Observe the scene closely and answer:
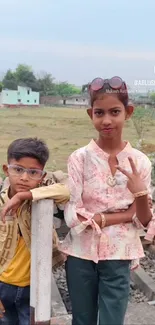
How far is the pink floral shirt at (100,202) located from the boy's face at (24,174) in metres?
0.14

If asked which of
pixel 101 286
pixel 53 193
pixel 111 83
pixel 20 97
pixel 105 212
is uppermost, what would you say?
pixel 20 97

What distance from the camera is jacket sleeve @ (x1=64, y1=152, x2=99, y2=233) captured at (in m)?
1.67

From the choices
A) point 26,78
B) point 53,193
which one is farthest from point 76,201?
point 26,78

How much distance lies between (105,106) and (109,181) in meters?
0.32

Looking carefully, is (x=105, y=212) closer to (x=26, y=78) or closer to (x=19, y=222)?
(x=19, y=222)

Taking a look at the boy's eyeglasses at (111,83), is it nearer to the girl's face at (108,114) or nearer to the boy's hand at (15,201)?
the girl's face at (108,114)

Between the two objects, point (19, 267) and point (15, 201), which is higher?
point (15, 201)

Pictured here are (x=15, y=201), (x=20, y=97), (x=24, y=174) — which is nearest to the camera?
(x=15, y=201)

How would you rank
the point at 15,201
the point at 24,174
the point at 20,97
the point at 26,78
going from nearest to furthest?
the point at 15,201 → the point at 24,174 → the point at 20,97 → the point at 26,78

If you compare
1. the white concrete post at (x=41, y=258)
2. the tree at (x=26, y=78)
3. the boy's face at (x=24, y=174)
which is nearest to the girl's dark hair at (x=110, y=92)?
the boy's face at (x=24, y=174)

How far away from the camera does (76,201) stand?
1.71m

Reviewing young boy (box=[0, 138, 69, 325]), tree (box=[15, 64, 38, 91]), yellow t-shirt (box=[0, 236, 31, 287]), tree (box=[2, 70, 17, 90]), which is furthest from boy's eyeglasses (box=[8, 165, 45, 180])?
tree (box=[15, 64, 38, 91])

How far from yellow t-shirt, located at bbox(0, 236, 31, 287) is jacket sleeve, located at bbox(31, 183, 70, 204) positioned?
33 centimetres

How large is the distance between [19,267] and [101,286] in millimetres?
372
